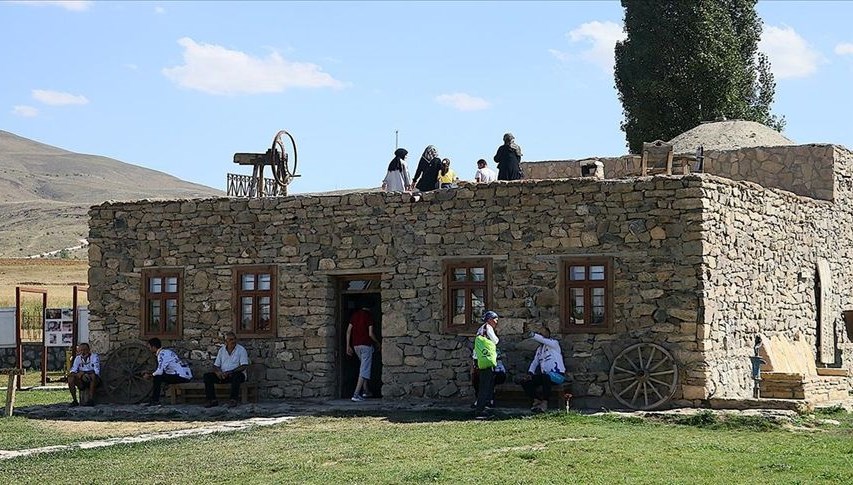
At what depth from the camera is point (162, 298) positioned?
22.0 meters

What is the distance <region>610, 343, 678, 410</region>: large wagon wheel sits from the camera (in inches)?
732

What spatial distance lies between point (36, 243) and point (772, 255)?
66.7m

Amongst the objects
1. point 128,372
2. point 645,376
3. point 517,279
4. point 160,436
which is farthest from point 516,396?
point 128,372

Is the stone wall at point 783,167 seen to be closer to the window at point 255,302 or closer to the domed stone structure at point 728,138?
the domed stone structure at point 728,138

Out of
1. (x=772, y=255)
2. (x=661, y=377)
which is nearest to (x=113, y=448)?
(x=661, y=377)

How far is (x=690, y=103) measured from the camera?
131 feet

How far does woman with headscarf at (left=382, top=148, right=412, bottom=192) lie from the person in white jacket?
4310mm

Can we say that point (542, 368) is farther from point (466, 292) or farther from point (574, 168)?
point (574, 168)

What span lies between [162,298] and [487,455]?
372 inches

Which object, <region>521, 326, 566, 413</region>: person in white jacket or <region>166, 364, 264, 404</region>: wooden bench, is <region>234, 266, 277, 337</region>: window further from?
<region>521, 326, 566, 413</region>: person in white jacket

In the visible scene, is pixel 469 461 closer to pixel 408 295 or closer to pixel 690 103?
pixel 408 295

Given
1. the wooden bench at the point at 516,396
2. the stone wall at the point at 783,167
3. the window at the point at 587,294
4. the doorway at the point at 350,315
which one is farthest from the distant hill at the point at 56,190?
the window at the point at 587,294

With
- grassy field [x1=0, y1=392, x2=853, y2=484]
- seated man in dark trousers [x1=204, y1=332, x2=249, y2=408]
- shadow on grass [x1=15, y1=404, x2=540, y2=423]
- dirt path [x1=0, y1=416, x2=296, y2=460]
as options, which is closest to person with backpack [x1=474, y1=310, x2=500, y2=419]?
shadow on grass [x1=15, y1=404, x2=540, y2=423]

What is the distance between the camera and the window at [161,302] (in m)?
21.9
